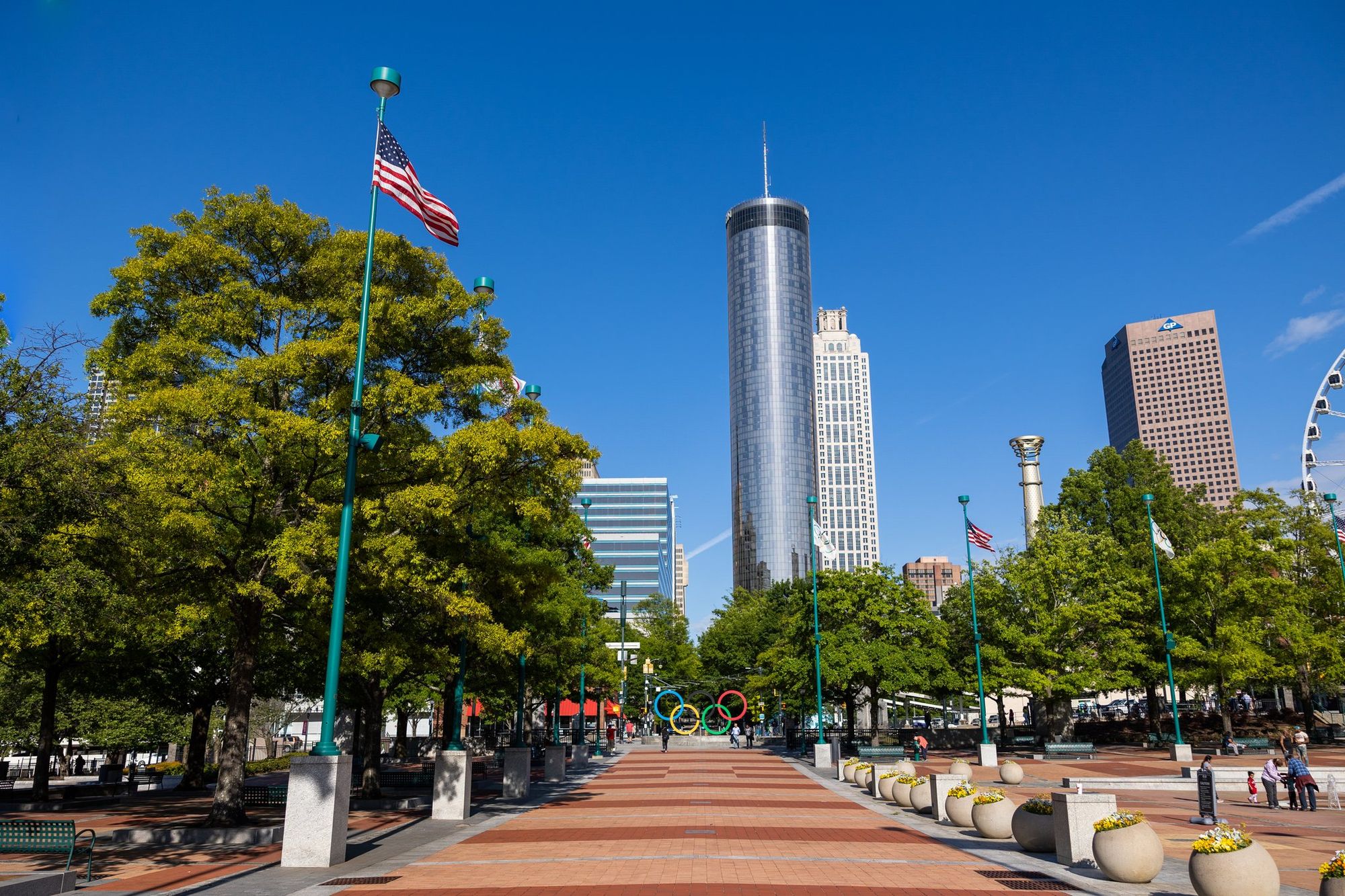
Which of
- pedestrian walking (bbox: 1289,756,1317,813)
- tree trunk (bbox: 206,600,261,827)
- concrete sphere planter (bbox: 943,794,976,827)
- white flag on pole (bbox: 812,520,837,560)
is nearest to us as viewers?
tree trunk (bbox: 206,600,261,827)

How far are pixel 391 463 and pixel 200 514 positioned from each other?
11.8 ft

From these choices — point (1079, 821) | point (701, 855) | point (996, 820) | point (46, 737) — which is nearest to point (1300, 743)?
point (996, 820)

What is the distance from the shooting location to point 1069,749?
134 feet

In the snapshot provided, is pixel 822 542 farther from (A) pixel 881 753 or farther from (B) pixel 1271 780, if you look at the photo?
(B) pixel 1271 780

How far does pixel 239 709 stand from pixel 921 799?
50.8 feet

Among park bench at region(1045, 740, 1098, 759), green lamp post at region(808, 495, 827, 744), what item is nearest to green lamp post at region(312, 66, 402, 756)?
green lamp post at region(808, 495, 827, 744)

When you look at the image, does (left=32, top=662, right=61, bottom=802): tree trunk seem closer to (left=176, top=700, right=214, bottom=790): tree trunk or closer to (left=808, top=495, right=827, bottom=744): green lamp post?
(left=176, top=700, right=214, bottom=790): tree trunk

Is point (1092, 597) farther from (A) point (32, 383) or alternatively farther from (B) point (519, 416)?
(A) point (32, 383)

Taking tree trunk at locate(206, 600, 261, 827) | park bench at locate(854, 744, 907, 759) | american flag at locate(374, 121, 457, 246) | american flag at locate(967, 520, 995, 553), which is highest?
american flag at locate(374, 121, 457, 246)

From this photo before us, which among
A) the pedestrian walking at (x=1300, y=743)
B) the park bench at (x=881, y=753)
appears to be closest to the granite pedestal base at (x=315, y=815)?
the pedestrian walking at (x=1300, y=743)

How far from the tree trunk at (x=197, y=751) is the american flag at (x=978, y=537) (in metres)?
29.5

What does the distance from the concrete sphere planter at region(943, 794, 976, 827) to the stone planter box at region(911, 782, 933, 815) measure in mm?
1723

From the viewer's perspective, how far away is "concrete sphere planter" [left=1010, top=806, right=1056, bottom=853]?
49.1 ft

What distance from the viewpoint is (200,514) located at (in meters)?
16.6
